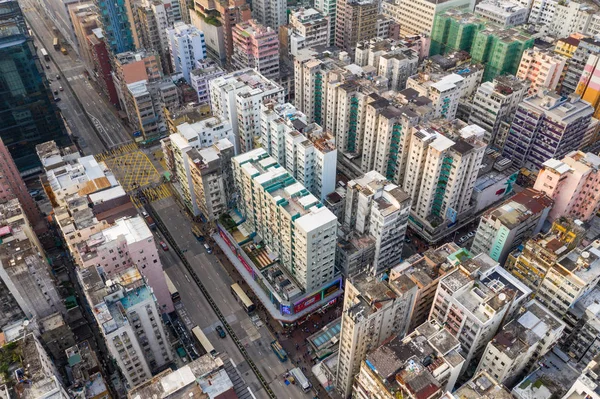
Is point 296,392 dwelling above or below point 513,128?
below

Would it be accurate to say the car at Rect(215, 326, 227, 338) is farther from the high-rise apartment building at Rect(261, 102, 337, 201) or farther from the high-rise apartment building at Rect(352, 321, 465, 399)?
the high-rise apartment building at Rect(261, 102, 337, 201)

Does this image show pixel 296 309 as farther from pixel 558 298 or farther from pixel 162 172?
pixel 162 172

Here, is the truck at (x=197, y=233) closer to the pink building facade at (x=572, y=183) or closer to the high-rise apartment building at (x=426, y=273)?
the high-rise apartment building at (x=426, y=273)

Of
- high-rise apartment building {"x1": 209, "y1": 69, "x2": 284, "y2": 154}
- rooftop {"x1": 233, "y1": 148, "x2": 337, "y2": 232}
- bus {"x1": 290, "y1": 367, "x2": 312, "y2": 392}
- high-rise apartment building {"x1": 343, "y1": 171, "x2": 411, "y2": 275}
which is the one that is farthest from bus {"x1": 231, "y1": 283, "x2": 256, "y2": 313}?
high-rise apartment building {"x1": 209, "y1": 69, "x2": 284, "y2": 154}

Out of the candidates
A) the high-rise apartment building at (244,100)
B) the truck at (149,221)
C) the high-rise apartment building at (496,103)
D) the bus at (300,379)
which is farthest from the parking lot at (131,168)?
the high-rise apartment building at (496,103)

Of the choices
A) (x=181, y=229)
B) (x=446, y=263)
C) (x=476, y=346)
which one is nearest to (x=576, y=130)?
(x=446, y=263)

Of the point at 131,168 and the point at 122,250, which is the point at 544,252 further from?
the point at 131,168

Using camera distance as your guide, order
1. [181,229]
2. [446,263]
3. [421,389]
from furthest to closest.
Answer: [181,229] → [446,263] → [421,389]
